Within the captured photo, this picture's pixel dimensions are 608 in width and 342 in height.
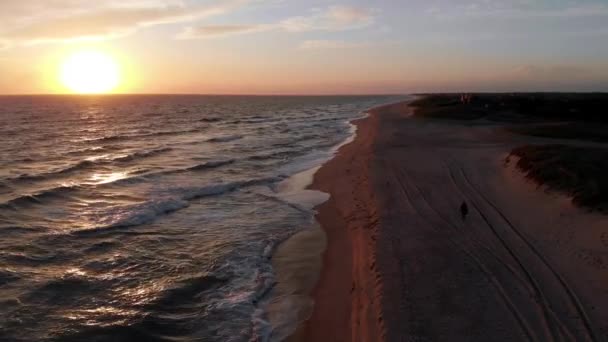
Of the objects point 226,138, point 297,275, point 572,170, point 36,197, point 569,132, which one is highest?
point 569,132

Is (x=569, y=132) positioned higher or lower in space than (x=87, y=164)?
higher

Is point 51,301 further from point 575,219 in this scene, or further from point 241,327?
point 575,219

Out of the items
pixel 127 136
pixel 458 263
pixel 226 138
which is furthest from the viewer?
pixel 127 136

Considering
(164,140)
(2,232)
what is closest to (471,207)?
(2,232)

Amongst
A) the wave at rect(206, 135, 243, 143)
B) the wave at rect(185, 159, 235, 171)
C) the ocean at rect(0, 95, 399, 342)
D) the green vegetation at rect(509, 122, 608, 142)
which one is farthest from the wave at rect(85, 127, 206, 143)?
the green vegetation at rect(509, 122, 608, 142)

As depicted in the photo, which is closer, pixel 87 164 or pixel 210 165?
pixel 210 165

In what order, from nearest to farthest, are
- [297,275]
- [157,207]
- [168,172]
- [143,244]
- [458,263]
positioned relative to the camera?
[458,263], [297,275], [143,244], [157,207], [168,172]

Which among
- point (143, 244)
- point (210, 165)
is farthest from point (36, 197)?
point (210, 165)

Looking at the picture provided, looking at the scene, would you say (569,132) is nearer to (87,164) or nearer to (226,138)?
(226,138)

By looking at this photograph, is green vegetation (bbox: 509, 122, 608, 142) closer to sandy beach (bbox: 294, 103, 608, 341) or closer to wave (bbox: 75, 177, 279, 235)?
sandy beach (bbox: 294, 103, 608, 341)
